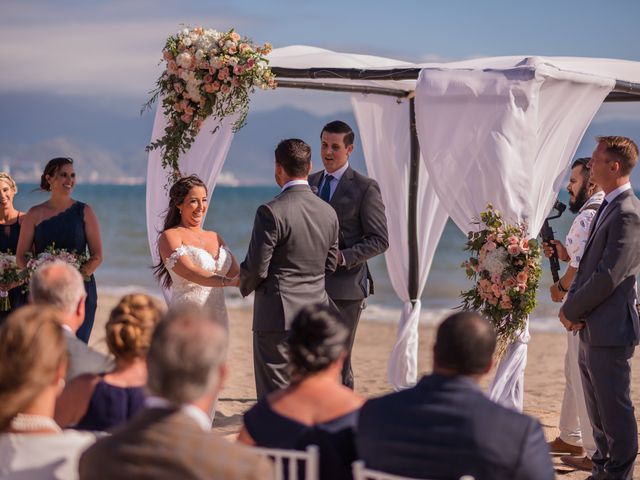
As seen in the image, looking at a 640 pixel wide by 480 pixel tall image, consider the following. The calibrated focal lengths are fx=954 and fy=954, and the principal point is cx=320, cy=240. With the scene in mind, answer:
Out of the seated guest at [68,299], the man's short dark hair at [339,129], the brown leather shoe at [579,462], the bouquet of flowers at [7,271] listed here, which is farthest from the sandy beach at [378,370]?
the man's short dark hair at [339,129]

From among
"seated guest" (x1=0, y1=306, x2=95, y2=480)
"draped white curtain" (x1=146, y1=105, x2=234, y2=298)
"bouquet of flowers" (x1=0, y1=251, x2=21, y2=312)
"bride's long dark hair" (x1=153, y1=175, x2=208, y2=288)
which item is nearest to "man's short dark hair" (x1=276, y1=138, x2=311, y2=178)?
"bride's long dark hair" (x1=153, y1=175, x2=208, y2=288)

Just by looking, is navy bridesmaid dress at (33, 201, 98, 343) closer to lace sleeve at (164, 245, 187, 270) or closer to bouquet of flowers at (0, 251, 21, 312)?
bouquet of flowers at (0, 251, 21, 312)

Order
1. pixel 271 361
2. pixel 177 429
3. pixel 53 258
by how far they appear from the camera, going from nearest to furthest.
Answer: pixel 177 429 < pixel 271 361 < pixel 53 258

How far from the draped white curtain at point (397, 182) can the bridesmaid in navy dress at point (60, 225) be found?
8.16 feet

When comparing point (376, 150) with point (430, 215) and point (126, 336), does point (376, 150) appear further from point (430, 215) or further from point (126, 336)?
point (126, 336)

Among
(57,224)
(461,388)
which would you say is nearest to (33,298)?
(461,388)

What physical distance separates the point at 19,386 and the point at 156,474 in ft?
1.57

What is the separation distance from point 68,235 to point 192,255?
1.07 metres

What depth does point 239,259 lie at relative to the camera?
3272 centimetres

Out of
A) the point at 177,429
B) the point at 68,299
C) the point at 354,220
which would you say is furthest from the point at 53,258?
the point at 177,429

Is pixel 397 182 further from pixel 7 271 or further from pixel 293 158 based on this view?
pixel 7 271

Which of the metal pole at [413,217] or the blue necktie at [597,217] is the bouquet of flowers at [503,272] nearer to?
the blue necktie at [597,217]

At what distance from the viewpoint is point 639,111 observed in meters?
7.75

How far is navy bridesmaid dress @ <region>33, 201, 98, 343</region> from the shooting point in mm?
6047
